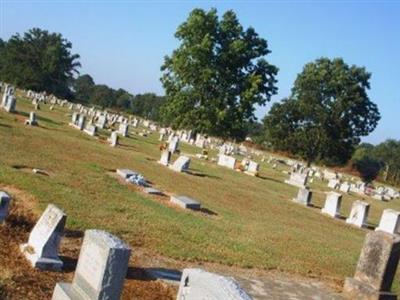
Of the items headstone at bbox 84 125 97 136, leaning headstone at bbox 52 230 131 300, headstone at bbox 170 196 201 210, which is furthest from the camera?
headstone at bbox 84 125 97 136

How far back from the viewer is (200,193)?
65.0 feet

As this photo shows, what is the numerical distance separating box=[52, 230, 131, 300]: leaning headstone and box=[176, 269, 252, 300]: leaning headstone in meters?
1.14

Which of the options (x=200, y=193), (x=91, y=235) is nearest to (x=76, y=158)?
(x=200, y=193)

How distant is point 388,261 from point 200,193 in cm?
973

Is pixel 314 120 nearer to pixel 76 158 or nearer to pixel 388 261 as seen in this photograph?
pixel 76 158

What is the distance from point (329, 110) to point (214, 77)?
14.6 metres

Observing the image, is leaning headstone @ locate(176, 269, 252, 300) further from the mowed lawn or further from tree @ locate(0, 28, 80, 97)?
tree @ locate(0, 28, 80, 97)

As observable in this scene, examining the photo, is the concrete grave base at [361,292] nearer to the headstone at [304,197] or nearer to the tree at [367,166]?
the headstone at [304,197]

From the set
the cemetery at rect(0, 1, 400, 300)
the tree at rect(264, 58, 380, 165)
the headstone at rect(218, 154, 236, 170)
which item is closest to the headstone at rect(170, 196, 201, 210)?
the cemetery at rect(0, 1, 400, 300)

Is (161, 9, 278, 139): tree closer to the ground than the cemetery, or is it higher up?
higher up

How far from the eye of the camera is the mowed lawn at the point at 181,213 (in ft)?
38.4

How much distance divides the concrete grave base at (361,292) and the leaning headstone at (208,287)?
6.29 m

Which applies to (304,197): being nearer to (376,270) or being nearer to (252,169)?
(252,169)

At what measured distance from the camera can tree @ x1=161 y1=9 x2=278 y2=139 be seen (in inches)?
1797
